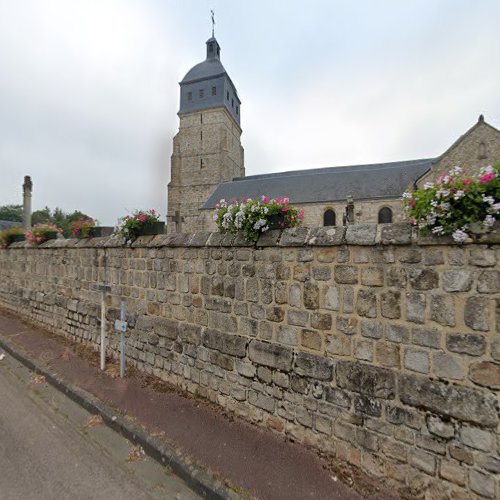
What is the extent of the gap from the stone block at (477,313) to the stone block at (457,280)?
0.10 metres

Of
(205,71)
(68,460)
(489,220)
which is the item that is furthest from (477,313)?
(205,71)

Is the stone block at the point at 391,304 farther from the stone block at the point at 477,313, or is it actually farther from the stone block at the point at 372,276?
the stone block at the point at 477,313

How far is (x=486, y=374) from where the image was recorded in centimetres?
208

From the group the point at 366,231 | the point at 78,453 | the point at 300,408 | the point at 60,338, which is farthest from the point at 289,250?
the point at 60,338

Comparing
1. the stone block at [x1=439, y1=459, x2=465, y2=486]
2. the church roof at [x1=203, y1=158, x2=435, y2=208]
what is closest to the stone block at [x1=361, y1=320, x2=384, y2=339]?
the stone block at [x1=439, y1=459, x2=465, y2=486]

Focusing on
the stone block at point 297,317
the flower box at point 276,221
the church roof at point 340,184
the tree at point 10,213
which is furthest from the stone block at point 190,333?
the tree at point 10,213

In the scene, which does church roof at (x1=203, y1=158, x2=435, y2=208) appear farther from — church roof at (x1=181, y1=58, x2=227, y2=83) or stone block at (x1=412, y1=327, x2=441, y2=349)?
stone block at (x1=412, y1=327, x2=441, y2=349)

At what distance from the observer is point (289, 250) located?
3.06 metres

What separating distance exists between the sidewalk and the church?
2425 centimetres

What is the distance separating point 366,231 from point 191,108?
41.1 m

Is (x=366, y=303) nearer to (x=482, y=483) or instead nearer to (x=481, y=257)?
(x=481, y=257)

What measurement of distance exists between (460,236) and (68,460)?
4364 millimetres

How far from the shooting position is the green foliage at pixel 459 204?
2049mm

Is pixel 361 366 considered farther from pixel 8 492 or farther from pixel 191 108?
pixel 191 108
